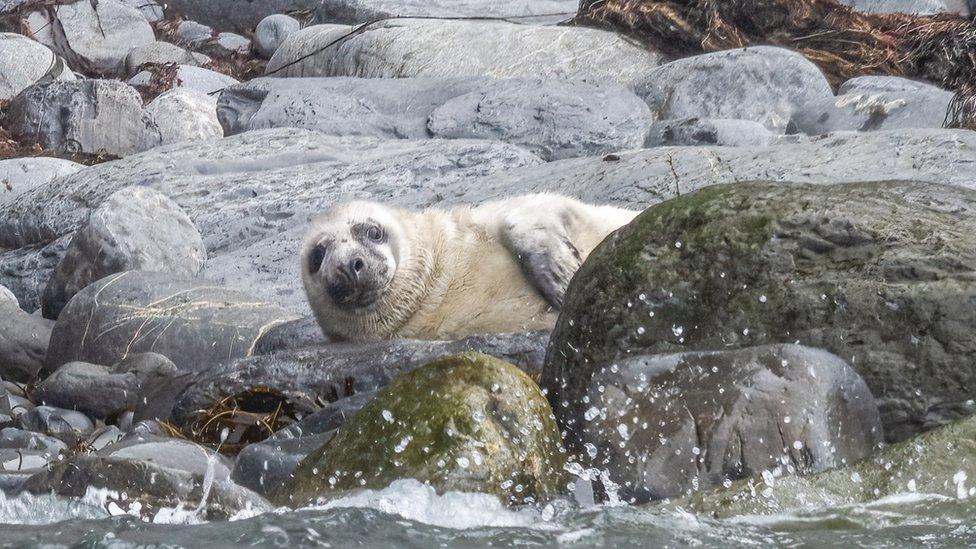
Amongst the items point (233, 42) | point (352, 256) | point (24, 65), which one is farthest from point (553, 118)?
point (233, 42)

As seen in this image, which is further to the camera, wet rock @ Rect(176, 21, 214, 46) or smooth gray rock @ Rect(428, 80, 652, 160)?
wet rock @ Rect(176, 21, 214, 46)

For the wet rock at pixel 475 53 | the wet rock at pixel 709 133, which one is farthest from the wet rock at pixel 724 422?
the wet rock at pixel 475 53

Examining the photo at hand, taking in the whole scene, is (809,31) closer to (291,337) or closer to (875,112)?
(875,112)

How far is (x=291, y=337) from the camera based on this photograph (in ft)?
22.9

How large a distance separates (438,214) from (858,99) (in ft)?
15.4

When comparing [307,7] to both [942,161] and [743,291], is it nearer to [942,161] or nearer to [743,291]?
[942,161]

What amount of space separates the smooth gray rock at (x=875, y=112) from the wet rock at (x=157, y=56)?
1041cm

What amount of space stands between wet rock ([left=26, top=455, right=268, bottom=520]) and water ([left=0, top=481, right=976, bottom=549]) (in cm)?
5

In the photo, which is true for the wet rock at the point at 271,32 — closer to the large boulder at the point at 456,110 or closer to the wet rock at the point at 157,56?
the wet rock at the point at 157,56

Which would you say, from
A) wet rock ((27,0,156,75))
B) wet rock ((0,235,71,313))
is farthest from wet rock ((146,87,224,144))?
wet rock ((0,235,71,313))

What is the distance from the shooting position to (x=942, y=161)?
700 cm

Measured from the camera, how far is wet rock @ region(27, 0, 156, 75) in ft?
62.4

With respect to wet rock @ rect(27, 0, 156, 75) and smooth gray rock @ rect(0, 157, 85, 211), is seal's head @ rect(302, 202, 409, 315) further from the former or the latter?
wet rock @ rect(27, 0, 156, 75)

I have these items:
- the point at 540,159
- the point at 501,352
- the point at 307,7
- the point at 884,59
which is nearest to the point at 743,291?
the point at 501,352
